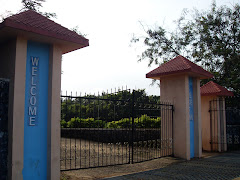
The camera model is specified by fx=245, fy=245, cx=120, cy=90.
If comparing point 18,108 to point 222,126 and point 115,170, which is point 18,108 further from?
point 222,126

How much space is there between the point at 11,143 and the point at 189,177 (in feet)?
14.2

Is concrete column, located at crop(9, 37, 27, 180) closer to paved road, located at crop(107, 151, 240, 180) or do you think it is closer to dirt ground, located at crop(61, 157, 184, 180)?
dirt ground, located at crop(61, 157, 184, 180)

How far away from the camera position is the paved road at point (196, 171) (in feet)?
20.6

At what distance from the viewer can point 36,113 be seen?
16.4ft

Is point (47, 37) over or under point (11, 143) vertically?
over

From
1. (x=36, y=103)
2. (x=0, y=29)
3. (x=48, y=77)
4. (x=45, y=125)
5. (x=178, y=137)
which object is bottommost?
(x=178, y=137)

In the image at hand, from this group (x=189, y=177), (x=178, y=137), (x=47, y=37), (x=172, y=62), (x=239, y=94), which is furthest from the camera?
(x=239, y=94)

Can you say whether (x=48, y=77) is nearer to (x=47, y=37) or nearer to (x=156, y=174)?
(x=47, y=37)

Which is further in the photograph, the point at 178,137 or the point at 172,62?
the point at 172,62

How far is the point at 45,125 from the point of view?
16.7 feet

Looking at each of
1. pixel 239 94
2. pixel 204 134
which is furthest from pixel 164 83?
pixel 239 94

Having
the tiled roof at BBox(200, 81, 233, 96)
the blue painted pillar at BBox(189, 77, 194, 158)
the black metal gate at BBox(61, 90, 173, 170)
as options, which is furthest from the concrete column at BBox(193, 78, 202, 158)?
the tiled roof at BBox(200, 81, 233, 96)

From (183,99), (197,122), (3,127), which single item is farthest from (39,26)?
(197,122)

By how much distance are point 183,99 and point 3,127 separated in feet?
20.6
